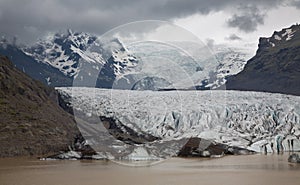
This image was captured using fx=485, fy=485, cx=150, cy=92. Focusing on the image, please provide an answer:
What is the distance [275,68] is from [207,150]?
7174 centimetres

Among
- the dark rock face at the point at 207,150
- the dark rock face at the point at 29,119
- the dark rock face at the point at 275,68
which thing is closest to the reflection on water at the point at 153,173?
the dark rock face at the point at 207,150

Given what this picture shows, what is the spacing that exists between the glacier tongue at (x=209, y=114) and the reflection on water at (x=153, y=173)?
6.45m

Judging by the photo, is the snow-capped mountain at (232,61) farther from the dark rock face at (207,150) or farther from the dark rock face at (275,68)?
the dark rock face at (207,150)

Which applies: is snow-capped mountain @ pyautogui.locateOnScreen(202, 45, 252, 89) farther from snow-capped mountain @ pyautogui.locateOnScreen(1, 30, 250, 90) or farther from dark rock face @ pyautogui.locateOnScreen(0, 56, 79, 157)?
dark rock face @ pyautogui.locateOnScreen(0, 56, 79, 157)

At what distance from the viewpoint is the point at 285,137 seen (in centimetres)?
3575

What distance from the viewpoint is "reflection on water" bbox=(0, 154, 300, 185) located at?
20375mm

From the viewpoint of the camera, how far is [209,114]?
38094 mm

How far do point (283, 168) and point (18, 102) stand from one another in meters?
25.9

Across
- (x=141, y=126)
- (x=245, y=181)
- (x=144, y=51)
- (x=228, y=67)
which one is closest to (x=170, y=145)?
(x=141, y=126)

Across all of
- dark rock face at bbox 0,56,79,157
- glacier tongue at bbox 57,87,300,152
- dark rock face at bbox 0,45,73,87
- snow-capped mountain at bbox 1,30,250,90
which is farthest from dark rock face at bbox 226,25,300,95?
dark rock face at bbox 0,56,79,157

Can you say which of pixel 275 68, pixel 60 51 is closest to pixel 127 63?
pixel 275 68

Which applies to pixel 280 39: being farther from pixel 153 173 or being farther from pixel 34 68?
pixel 153 173

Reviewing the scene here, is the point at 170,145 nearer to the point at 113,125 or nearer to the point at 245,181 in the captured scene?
the point at 113,125

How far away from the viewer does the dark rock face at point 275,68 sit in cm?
9475
